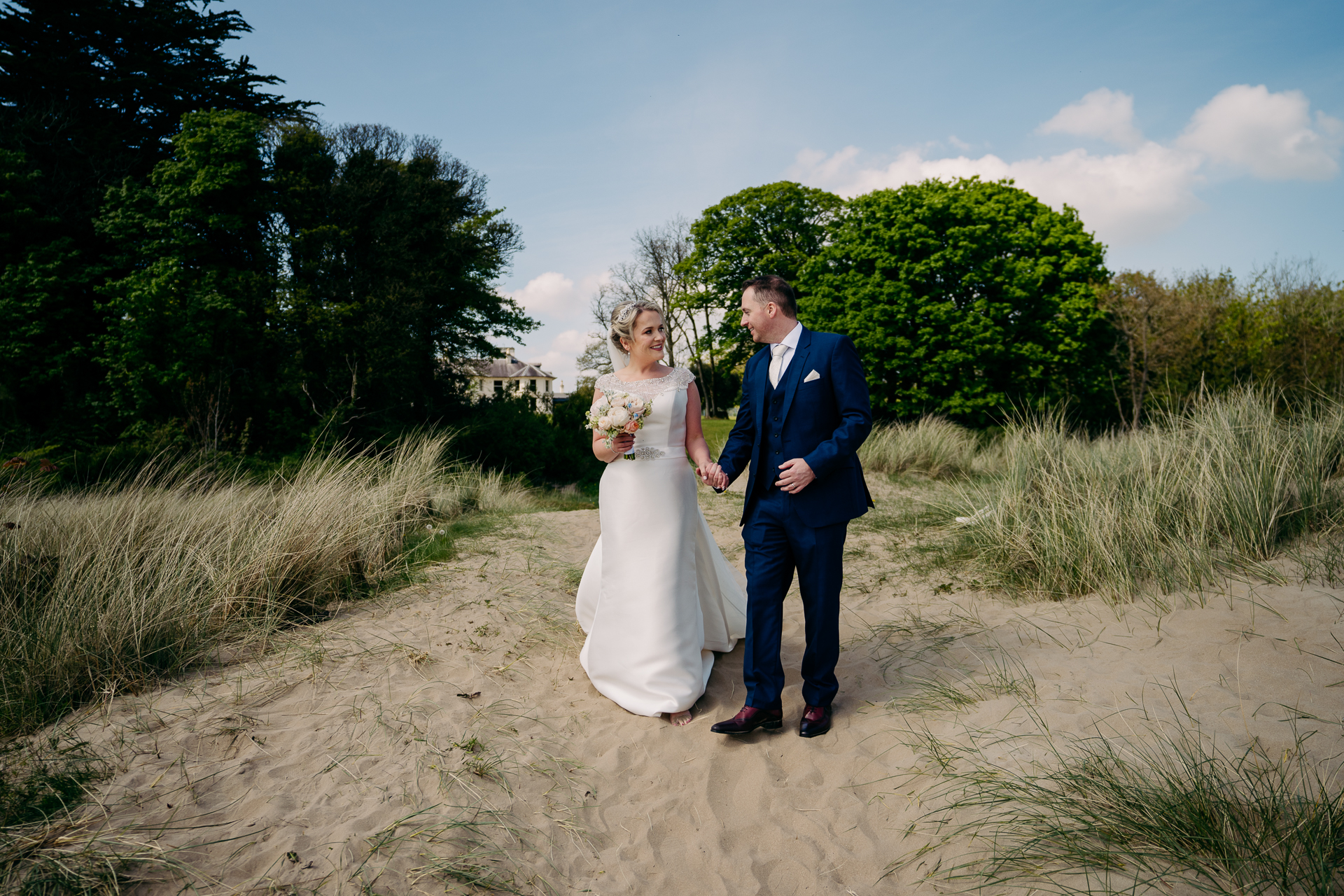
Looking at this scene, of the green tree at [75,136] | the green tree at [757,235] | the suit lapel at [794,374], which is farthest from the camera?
the green tree at [757,235]

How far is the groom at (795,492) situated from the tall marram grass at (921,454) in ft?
30.1

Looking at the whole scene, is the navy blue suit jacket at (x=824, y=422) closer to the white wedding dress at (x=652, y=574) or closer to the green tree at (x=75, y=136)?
the white wedding dress at (x=652, y=574)

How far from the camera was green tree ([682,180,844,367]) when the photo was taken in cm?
2838

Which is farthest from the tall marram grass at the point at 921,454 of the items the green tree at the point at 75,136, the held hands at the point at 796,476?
the green tree at the point at 75,136

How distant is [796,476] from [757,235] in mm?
27101

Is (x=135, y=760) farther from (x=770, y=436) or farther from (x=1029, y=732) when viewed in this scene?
(x=1029, y=732)

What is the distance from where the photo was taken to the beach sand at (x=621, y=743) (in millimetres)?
2867

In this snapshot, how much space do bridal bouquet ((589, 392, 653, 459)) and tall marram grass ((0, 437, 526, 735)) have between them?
2948 mm

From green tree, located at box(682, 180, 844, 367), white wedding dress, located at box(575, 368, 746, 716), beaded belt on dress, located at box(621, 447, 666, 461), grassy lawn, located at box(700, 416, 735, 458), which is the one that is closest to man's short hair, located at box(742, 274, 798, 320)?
white wedding dress, located at box(575, 368, 746, 716)

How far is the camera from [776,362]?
12.4ft

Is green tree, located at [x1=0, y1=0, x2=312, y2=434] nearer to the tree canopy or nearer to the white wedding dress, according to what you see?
the tree canopy

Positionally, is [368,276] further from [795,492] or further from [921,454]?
[795,492]

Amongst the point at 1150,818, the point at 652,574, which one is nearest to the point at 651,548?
the point at 652,574

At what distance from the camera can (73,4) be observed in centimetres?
1802
